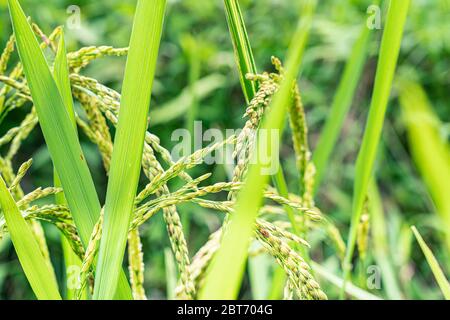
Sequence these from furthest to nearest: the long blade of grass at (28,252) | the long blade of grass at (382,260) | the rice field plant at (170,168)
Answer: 1. the long blade of grass at (382,260)
2. the long blade of grass at (28,252)
3. the rice field plant at (170,168)

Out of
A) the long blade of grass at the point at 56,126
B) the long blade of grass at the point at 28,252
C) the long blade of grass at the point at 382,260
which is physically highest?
the long blade of grass at the point at 56,126

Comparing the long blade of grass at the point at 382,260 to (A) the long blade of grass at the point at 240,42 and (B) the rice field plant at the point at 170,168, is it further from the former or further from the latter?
(A) the long blade of grass at the point at 240,42

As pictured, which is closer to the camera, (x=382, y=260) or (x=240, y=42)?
(x=240, y=42)

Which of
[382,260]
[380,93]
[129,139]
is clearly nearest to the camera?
[129,139]

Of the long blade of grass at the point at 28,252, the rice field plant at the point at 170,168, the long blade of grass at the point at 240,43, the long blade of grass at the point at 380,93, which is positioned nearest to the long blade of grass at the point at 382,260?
the rice field plant at the point at 170,168

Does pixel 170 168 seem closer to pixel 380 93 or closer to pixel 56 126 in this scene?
pixel 56 126

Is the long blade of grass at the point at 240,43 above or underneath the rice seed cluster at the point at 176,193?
above

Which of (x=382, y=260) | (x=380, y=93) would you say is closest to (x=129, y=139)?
(x=380, y=93)
